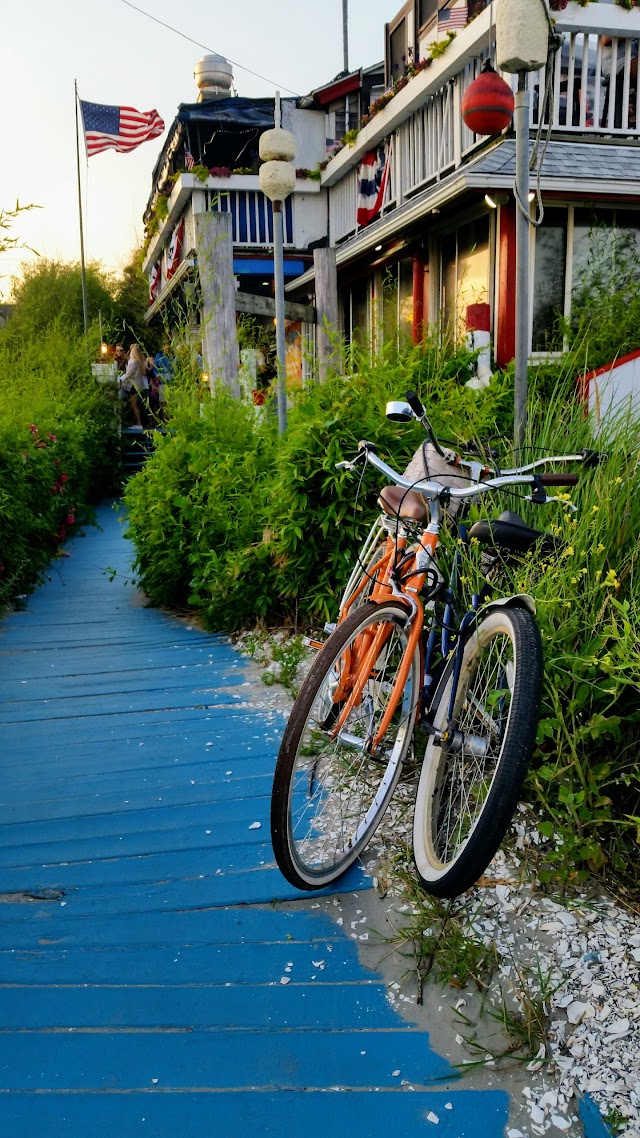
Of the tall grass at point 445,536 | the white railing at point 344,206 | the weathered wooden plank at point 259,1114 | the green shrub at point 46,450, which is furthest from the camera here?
the white railing at point 344,206

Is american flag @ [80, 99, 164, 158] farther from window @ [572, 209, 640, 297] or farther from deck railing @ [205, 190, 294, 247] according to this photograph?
window @ [572, 209, 640, 297]

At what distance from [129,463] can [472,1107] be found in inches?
543

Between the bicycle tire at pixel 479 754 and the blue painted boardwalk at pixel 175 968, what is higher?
the bicycle tire at pixel 479 754

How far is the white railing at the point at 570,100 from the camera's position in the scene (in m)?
9.02

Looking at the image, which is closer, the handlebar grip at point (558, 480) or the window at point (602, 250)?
the handlebar grip at point (558, 480)

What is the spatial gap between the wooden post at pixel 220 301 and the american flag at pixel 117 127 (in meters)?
11.8

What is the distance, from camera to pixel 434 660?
3434 mm

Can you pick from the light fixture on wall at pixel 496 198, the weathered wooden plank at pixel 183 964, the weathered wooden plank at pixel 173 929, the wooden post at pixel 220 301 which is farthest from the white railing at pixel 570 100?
the weathered wooden plank at pixel 183 964

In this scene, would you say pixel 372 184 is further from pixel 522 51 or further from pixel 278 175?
pixel 522 51

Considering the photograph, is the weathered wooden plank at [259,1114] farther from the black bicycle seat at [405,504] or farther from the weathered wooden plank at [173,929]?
the black bicycle seat at [405,504]

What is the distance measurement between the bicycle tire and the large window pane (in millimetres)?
7256

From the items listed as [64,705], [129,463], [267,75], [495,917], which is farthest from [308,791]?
[267,75]

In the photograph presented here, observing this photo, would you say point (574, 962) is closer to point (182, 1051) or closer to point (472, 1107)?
point (472, 1107)

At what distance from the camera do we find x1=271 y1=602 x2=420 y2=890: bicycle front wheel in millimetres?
2385
